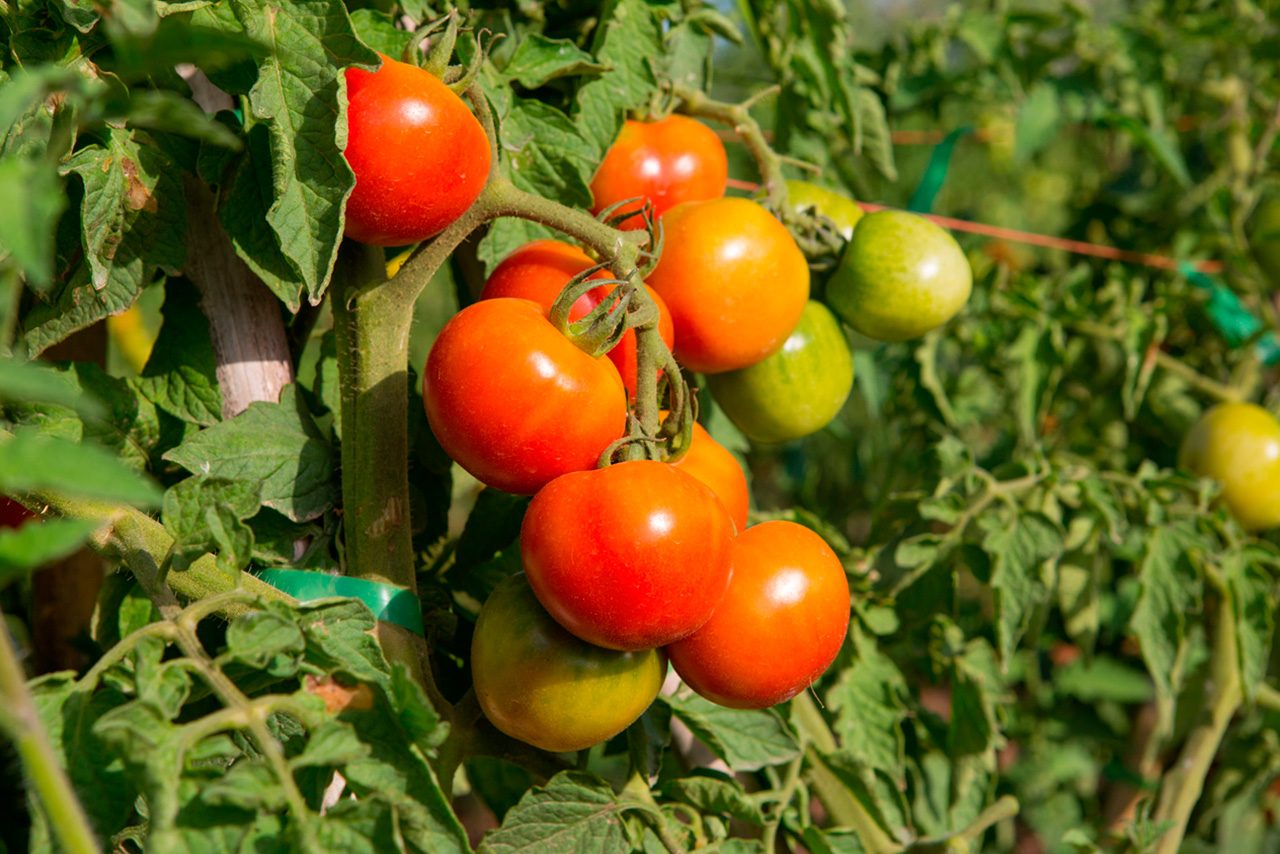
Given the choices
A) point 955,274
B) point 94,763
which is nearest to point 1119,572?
point 955,274

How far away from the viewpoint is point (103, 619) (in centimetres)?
82

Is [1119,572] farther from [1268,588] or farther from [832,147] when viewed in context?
[832,147]

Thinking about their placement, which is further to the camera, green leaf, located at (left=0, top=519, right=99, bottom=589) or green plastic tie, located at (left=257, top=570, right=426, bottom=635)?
green plastic tie, located at (left=257, top=570, right=426, bottom=635)

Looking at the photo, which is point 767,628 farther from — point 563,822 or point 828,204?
point 828,204

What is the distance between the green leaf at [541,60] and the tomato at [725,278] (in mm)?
154

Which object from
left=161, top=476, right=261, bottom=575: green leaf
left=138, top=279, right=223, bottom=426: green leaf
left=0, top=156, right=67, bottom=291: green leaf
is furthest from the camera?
left=138, top=279, right=223, bottom=426: green leaf

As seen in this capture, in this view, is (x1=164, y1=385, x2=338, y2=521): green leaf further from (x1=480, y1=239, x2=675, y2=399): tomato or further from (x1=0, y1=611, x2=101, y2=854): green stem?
(x1=0, y1=611, x2=101, y2=854): green stem

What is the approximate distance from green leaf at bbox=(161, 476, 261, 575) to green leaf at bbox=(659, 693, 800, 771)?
39 cm

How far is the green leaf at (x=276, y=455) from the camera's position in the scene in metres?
0.70

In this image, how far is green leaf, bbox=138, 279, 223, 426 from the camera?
0.79 meters

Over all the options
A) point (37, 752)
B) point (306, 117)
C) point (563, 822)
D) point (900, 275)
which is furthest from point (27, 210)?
point (900, 275)

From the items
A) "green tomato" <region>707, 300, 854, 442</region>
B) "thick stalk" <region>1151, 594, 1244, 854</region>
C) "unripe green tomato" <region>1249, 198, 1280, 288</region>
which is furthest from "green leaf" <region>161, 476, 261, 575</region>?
"unripe green tomato" <region>1249, 198, 1280, 288</region>

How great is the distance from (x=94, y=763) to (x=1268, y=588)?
4.09ft

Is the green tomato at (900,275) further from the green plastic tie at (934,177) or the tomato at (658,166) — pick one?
the green plastic tie at (934,177)
